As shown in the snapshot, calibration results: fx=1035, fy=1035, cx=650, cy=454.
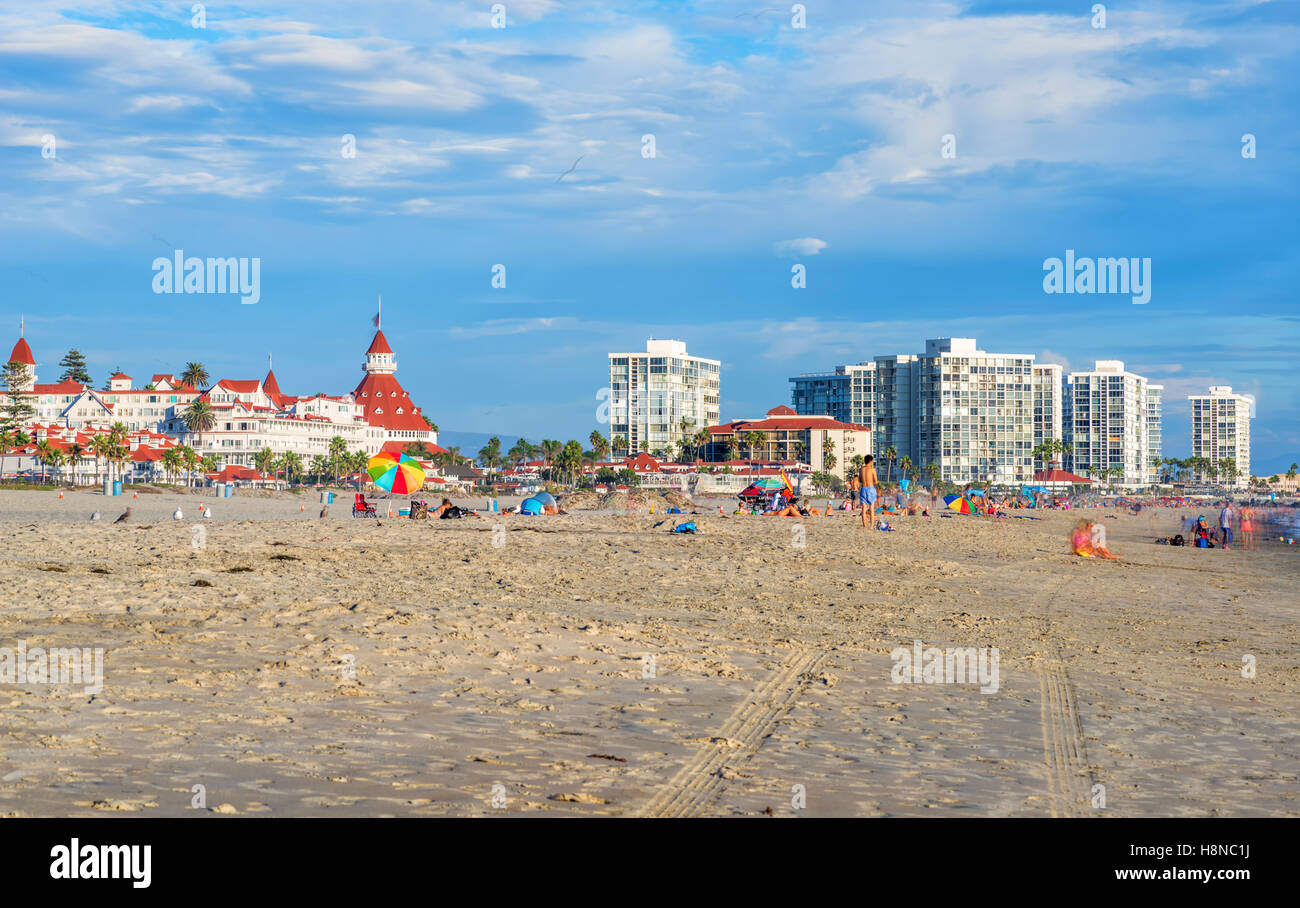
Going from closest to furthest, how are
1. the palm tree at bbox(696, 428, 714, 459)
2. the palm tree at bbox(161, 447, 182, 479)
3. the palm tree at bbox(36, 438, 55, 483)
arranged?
1. the palm tree at bbox(36, 438, 55, 483)
2. the palm tree at bbox(161, 447, 182, 479)
3. the palm tree at bbox(696, 428, 714, 459)

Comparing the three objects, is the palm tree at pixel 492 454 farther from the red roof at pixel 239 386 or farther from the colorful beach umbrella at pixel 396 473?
the colorful beach umbrella at pixel 396 473

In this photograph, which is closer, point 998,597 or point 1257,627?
point 1257,627

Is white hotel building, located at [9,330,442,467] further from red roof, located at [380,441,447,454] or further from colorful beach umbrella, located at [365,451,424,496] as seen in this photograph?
colorful beach umbrella, located at [365,451,424,496]

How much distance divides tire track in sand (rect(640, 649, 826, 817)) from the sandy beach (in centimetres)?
3

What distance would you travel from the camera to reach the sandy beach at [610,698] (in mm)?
6316

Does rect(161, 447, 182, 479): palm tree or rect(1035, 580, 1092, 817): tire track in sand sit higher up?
rect(161, 447, 182, 479): palm tree

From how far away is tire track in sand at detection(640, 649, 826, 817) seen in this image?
6129mm

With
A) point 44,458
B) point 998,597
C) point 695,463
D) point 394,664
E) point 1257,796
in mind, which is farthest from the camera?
point 695,463

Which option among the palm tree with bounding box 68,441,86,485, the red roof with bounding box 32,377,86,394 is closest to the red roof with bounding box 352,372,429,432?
the red roof with bounding box 32,377,86,394
